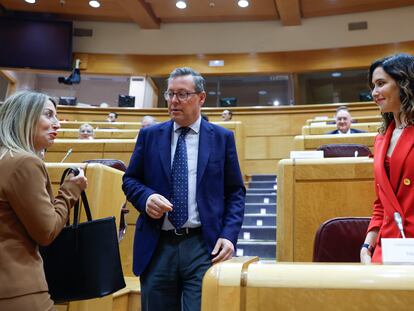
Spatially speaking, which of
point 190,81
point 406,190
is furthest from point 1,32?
point 406,190

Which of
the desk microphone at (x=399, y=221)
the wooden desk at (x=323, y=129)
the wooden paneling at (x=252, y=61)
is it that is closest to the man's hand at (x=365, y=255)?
the desk microphone at (x=399, y=221)

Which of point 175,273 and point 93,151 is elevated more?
point 93,151

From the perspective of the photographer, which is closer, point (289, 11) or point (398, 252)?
point (398, 252)

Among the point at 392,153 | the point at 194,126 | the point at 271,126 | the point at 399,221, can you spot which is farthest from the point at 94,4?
the point at 399,221

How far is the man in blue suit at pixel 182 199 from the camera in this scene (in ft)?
3.25

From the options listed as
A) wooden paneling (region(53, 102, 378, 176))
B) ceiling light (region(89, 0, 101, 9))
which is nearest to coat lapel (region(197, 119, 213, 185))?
wooden paneling (region(53, 102, 378, 176))

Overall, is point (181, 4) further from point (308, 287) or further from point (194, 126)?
point (308, 287)

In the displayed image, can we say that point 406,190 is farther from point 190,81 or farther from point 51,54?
point 51,54

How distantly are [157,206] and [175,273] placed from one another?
169mm

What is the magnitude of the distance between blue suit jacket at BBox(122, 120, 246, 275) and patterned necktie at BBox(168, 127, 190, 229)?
0.02 metres

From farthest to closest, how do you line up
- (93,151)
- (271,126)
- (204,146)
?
(271,126) → (93,151) → (204,146)

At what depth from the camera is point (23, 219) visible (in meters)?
0.79

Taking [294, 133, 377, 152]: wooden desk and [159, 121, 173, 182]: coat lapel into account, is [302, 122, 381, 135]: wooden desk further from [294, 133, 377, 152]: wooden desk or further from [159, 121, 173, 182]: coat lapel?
[159, 121, 173, 182]: coat lapel

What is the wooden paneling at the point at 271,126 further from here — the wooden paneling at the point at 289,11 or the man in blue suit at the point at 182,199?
the man in blue suit at the point at 182,199
